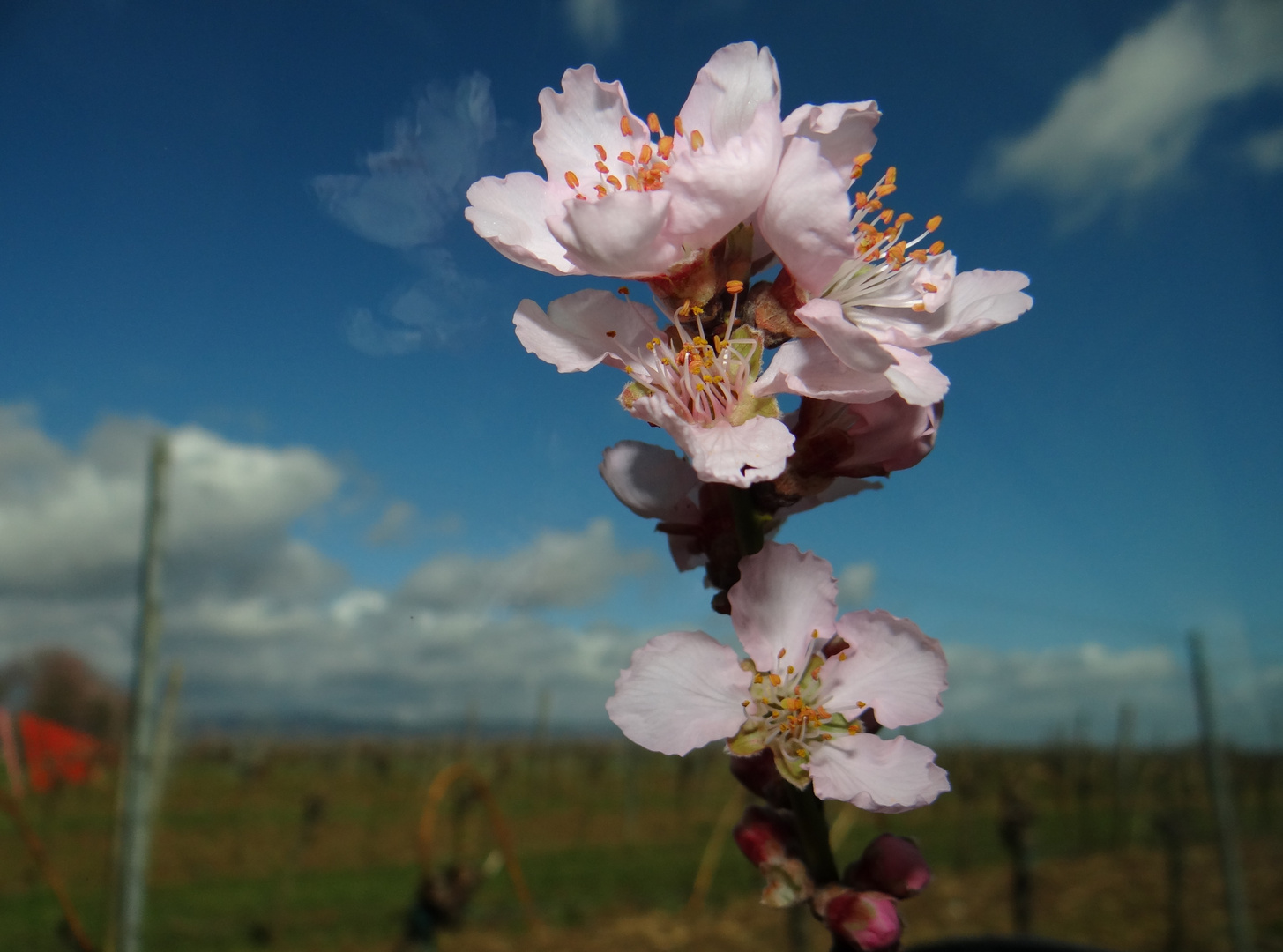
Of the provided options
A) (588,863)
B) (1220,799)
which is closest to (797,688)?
(1220,799)

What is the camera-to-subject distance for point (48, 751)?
11.2ft

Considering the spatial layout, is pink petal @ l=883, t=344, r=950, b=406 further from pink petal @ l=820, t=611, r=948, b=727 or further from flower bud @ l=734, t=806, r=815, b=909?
flower bud @ l=734, t=806, r=815, b=909

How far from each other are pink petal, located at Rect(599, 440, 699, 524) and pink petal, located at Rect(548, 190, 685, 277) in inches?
5.5

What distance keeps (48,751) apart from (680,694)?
385 cm

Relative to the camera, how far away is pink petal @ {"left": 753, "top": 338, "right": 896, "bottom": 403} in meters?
0.52

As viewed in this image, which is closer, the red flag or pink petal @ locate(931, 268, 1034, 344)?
pink petal @ locate(931, 268, 1034, 344)

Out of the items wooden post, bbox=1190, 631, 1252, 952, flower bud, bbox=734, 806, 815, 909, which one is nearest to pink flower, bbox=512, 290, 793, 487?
flower bud, bbox=734, 806, 815, 909

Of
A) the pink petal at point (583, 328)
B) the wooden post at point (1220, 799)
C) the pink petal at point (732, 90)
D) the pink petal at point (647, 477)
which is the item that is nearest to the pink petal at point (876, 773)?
the pink petal at point (647, 477)

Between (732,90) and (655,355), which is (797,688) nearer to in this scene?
(655,355)

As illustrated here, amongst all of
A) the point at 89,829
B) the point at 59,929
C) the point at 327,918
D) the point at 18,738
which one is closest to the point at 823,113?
the point at 59,929

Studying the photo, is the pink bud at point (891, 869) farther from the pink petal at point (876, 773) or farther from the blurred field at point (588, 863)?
the blurred field at point (588, 863)

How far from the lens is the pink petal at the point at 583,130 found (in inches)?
25.4

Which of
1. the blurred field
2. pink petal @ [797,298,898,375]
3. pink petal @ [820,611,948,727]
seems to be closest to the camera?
pink petal @ [797,298,898,375]

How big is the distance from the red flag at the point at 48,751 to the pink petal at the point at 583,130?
365cm
